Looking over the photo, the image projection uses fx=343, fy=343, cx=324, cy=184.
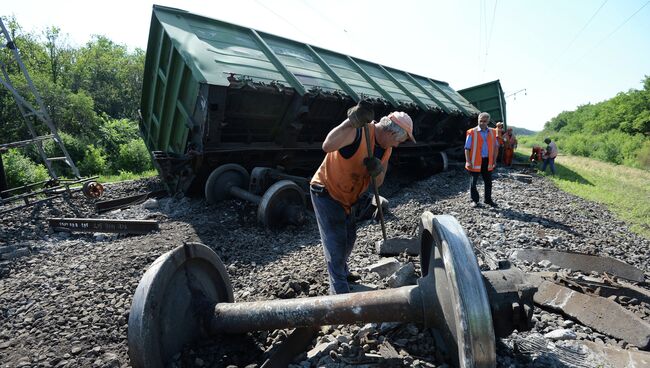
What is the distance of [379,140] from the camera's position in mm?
2729

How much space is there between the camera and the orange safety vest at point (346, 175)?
2625 mm

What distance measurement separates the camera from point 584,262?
341 centimetres

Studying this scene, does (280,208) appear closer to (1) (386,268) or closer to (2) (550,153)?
(1) (386,268)

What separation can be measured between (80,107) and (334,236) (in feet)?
79.6

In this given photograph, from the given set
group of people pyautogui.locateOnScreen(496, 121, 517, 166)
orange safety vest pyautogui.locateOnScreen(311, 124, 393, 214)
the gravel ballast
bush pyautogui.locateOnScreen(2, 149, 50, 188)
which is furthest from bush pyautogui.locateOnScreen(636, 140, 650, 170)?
bush pyautogui.locateOnScreen(2, 149, 50, 188)

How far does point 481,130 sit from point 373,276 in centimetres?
388

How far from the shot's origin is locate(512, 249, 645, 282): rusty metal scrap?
328 centimetres

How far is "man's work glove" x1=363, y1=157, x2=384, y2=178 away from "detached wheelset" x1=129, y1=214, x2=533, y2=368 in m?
0.63

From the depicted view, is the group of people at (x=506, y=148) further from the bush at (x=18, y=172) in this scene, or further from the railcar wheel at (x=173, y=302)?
the bush at (x=18, y=172)

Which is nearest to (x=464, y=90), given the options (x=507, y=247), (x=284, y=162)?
(x=284, y=162)

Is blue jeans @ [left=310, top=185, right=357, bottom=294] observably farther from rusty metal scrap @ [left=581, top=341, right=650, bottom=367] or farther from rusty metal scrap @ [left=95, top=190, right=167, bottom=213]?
rusty metal scrap @ [left=95, top=190, right=167, bottom=213]

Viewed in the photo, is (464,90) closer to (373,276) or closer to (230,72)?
(230,72)

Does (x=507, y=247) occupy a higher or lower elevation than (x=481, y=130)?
lower

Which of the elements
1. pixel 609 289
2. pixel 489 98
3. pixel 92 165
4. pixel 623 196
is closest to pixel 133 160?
pixel 92 165
